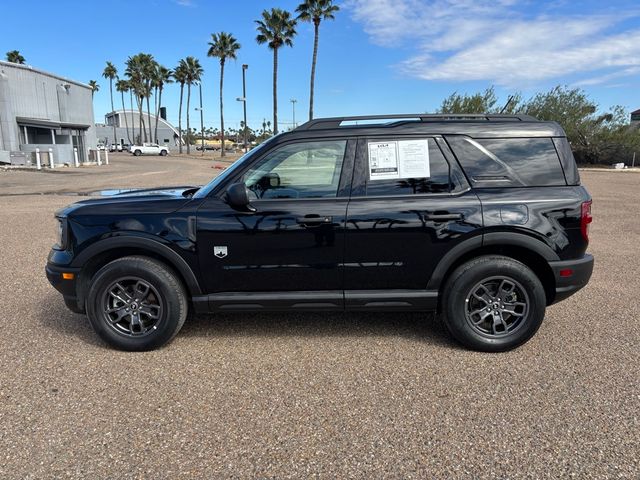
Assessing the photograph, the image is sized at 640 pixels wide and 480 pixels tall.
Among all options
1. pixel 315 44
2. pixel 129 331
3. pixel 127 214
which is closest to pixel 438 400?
pixel 129 331

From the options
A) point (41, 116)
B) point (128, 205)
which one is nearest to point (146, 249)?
point (128, 205)

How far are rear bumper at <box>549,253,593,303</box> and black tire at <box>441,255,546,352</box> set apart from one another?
0.16 meters

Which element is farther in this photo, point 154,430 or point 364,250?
point 364,250

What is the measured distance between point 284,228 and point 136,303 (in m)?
1.35

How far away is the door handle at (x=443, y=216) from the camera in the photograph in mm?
3566

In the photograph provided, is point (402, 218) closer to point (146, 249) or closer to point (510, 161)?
point (510, 161)

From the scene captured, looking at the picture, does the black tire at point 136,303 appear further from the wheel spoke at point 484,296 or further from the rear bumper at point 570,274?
the rear bumper at point 570,274

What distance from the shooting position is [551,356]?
365cm

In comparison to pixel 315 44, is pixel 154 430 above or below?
below

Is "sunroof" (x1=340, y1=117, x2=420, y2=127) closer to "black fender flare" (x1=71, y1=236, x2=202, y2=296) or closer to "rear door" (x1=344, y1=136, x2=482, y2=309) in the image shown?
"rear door" (x1=344, y1=136, x2=482, y2=309)

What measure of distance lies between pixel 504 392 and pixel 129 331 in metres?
2.88

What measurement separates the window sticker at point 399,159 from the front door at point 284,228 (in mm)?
193

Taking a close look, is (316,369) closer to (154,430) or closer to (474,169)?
(154,430)

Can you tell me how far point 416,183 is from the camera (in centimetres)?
366
